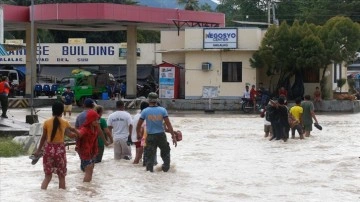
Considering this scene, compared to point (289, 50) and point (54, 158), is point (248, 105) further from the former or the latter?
point (54, 158)

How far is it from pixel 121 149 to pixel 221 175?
2.68 metres

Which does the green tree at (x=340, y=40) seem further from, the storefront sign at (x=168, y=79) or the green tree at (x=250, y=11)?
the green tree at (x=250, y=11)

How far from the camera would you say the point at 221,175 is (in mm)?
16172

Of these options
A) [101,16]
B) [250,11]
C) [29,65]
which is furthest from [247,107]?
[250,11]

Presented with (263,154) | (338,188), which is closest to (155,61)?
(263,154)

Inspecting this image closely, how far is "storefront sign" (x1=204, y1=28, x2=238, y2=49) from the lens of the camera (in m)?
42.9

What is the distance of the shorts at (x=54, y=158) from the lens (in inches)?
498

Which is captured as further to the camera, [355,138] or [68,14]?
[68,14]

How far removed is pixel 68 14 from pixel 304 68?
1286 cm

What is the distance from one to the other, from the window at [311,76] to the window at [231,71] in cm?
376

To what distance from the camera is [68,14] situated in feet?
138

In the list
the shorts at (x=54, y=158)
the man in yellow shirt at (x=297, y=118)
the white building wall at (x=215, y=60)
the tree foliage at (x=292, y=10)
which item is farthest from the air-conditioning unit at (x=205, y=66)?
the shorts at (x=54, y=158)

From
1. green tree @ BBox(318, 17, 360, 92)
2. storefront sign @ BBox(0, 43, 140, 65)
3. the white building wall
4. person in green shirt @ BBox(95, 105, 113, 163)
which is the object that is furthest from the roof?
person in green shirt @ BBox(95, 105, 113, 163)

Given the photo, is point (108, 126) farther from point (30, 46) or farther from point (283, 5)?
point (283, 5)
